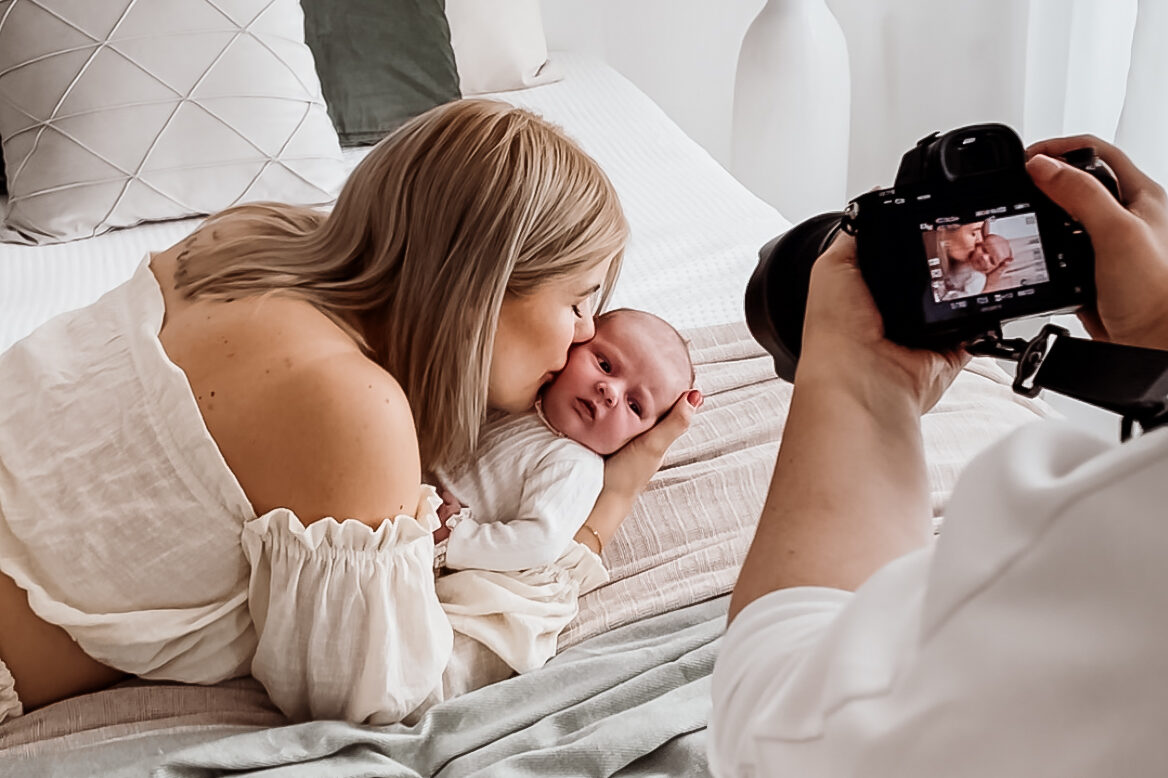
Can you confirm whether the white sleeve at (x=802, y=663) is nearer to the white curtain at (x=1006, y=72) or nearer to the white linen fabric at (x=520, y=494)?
the white linen fabric at (x=520, y=494)

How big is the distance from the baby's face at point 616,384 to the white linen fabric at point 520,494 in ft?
0.07

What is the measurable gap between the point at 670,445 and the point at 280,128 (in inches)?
37.8

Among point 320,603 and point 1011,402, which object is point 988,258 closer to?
point 320,603

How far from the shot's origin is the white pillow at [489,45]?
2.39 meters

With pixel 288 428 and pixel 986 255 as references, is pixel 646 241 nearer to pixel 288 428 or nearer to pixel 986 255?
pixel 288 428

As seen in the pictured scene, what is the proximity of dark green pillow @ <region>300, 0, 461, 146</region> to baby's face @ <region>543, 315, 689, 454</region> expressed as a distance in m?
0.96

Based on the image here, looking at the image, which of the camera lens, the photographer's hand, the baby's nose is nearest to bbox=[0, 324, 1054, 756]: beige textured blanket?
the baby's nose

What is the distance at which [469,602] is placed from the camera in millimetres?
1190

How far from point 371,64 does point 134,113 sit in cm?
47

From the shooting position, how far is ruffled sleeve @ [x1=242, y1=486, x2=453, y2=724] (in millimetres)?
1037

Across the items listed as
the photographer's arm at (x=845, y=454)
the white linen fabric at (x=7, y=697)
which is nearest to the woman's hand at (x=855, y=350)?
the photographer's arm at (x=845, y=454)

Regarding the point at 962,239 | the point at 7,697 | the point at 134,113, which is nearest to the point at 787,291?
the point at 962,239

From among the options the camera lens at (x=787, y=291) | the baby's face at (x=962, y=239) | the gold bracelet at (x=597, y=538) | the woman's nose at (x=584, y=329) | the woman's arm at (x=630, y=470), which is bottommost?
the gold bracelet at (x=597, y=538)

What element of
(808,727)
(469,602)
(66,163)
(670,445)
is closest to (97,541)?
(469,602)
